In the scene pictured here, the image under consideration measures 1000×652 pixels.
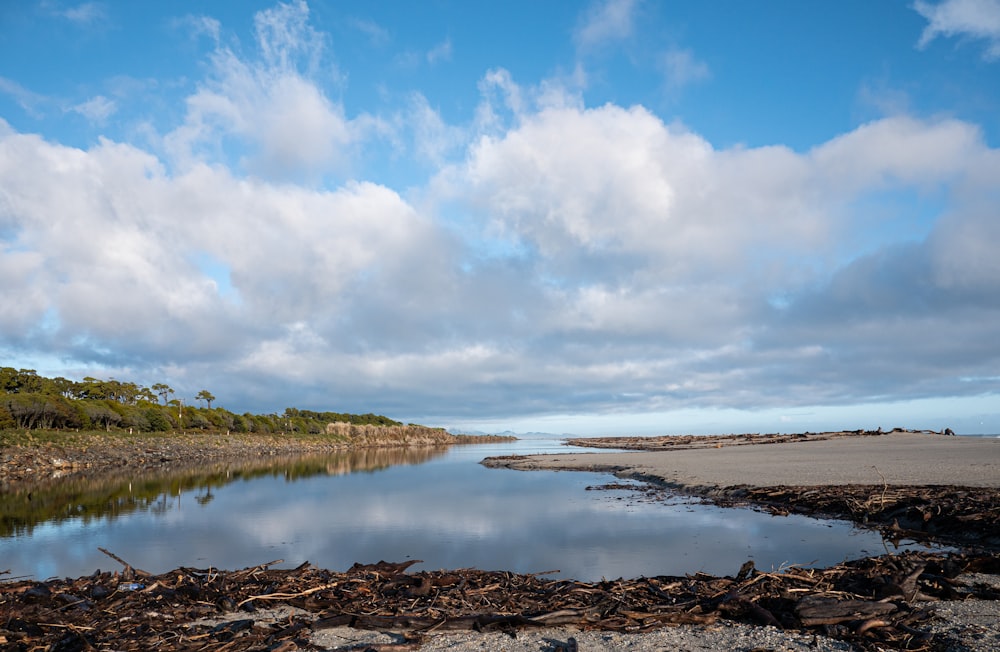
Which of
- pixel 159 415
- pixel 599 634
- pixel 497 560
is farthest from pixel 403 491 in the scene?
pixel 159 415

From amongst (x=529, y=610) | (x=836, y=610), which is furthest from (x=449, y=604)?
(x=836, y=610)

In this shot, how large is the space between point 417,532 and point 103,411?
61.7 metres

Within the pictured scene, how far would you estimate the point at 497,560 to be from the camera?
1266 cm

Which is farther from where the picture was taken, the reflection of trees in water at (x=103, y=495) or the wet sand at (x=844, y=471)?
the reflection of trees in water at (x=103, y=495)

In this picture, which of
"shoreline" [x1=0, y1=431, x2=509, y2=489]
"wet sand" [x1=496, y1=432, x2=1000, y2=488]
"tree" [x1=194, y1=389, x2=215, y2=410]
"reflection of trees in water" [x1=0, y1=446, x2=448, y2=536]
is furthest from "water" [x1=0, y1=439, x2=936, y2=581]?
"tree" [x1=194, y1=389, x2=215, y2=410]

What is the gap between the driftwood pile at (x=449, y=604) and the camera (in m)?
6.30

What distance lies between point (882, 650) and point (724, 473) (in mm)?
22395

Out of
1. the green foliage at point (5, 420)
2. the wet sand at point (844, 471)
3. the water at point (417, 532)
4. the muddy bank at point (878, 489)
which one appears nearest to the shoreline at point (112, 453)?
the green foliage at point (5, 420)

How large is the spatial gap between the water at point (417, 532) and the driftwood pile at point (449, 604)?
1975mm

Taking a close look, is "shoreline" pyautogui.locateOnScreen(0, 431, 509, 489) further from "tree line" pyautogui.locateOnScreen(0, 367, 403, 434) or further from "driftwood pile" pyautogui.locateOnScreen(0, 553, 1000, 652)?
"driftwood pile" pyautogui.locateOnScreen(0, 553, 1000, 652)

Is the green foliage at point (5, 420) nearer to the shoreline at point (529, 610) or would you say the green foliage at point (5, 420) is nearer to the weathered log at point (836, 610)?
the shoreline at point (529, 610)

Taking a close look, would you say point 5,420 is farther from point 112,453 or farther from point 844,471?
point 844,471

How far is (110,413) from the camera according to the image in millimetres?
64000

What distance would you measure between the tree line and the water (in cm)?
3265
